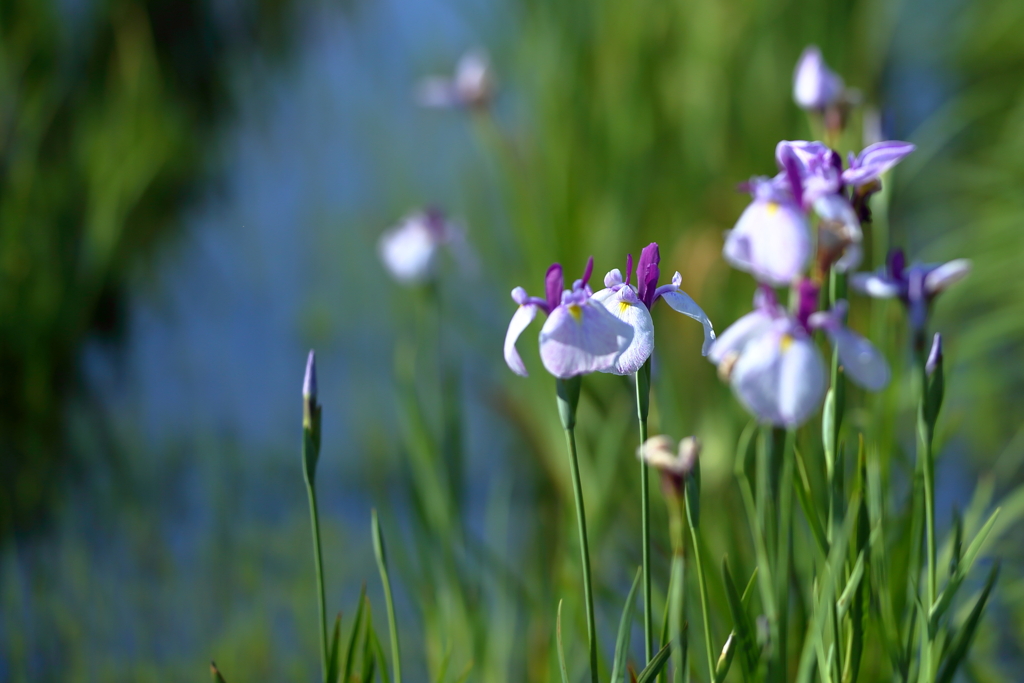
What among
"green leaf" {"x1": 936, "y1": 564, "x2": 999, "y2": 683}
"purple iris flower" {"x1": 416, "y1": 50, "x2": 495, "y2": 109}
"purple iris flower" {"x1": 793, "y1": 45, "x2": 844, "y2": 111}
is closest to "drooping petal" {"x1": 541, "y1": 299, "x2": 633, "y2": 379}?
"green leaf" {"x1": 936, "y1": 564, "x2": 999, "y2": 683}

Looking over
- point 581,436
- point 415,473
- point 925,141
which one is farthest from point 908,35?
point 415,473

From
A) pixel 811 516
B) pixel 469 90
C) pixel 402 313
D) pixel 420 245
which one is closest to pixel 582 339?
pixel 811 516

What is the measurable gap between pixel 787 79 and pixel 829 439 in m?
1.32

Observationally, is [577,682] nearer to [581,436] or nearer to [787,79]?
[581,436]

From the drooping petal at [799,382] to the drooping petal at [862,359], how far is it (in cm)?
2

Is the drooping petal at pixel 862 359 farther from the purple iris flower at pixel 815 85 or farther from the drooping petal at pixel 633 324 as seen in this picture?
the purple iris flower at pixel 815 85

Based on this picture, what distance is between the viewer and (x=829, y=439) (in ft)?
1.39

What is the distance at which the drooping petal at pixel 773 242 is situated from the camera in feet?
1.00

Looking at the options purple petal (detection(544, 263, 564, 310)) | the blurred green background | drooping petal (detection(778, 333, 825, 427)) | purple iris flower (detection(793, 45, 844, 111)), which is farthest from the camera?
the blurred green background

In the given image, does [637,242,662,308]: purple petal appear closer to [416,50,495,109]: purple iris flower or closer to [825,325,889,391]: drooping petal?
[825,325,889,391]: drooping petal

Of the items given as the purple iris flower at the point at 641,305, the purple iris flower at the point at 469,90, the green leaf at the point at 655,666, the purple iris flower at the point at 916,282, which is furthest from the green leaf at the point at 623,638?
the purple iris flower at the point at 469,90

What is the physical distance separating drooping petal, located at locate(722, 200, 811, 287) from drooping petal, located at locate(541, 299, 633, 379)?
0.21 ft

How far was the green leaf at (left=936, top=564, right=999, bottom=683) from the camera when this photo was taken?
0.48 m

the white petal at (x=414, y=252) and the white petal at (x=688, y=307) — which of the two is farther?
the white petal at (x=414, y=252)
